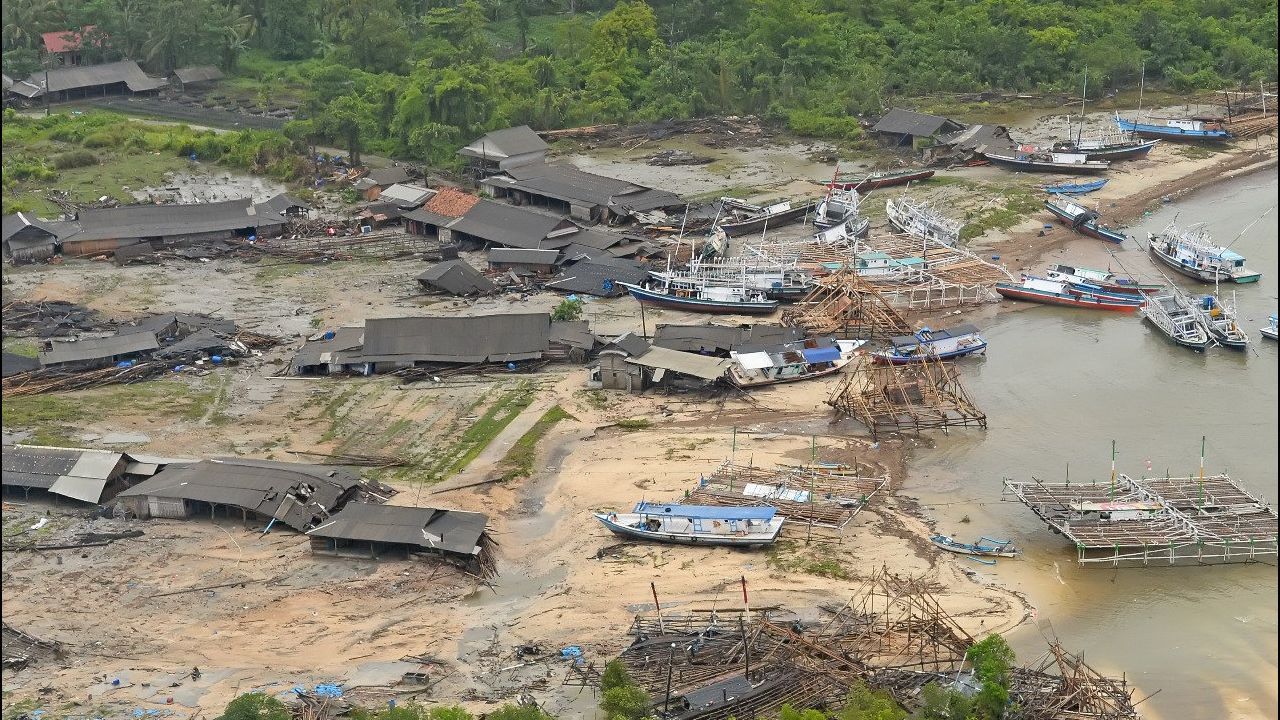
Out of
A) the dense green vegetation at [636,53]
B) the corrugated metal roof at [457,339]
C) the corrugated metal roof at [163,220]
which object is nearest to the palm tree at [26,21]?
the dense green vegetation at [636,53]

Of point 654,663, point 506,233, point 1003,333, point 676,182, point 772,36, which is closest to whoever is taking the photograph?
point 654,663

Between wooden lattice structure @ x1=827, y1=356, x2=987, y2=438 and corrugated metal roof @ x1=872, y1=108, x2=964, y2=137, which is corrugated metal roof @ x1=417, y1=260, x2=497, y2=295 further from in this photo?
corrugated metal roof @ x1=872, y1=108, x2=964, y2=137

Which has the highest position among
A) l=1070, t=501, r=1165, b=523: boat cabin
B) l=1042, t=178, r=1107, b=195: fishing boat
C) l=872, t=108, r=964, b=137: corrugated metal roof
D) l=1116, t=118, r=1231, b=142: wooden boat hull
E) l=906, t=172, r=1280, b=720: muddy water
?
l=872, t=108, r=964, b=137: corrugated metal roof

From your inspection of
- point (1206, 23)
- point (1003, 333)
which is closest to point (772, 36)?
point (1206, 23)

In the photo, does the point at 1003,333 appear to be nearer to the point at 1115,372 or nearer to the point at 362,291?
the point at 1115,372

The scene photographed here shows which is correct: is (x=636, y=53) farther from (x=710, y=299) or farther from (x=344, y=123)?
(x=710, y=299)

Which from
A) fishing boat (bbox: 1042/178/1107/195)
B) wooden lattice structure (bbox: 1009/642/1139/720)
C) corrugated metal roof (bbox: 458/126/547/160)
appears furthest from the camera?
corrugated metal roof (bbox: 458/126/547/160)

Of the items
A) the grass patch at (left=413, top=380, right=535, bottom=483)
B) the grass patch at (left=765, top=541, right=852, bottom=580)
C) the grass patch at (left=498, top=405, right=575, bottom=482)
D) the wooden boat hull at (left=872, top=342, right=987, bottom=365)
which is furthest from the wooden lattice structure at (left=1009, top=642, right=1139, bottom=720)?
the grass patch at (left=413, top=380, right=535, bottom=483)
